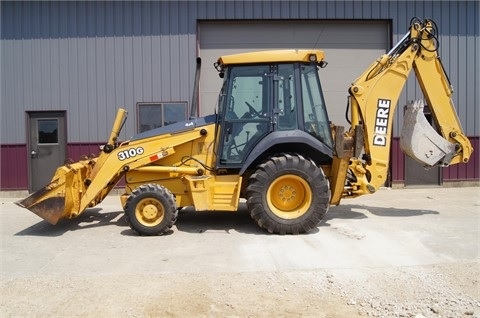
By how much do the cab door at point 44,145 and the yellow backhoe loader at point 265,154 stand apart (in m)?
4.42

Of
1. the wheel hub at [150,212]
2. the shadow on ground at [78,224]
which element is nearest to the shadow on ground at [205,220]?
the shadow on ground at [78,224]

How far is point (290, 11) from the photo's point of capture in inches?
426

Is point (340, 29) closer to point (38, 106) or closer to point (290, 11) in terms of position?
point (290, 11)

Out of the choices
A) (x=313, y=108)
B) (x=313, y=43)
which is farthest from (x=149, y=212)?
(x=313, y=43)

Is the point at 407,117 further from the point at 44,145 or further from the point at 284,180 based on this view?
the point at 44,145

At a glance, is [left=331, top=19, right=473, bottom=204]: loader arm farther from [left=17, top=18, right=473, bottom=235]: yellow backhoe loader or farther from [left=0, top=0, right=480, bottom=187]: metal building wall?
[left=0, top=0, right=480, bottom=187]: metal building wall

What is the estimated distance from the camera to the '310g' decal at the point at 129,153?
6.58m

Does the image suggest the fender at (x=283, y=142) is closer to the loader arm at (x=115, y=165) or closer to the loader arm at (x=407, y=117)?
the loader arm at (x=407, y=117)

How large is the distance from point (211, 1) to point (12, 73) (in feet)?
17.7

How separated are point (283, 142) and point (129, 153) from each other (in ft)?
7.79

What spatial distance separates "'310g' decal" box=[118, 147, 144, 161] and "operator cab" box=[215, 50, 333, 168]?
47.7 inches

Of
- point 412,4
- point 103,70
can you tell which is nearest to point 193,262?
point 103,70

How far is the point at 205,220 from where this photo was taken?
7.34m

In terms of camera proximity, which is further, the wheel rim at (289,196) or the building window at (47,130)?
the building window at (47,130)
